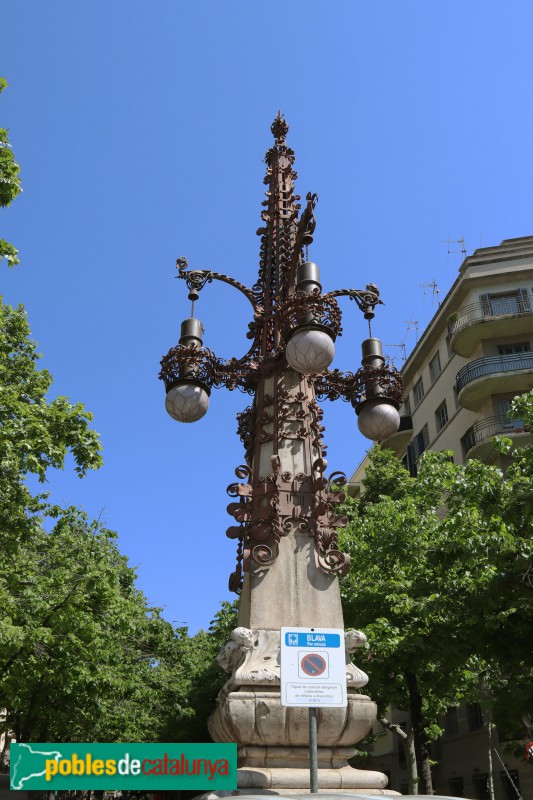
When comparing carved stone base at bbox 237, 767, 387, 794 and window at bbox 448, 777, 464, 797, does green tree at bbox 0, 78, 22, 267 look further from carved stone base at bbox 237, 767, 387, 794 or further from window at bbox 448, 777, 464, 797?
window at bbox 448, 777, 464, 797

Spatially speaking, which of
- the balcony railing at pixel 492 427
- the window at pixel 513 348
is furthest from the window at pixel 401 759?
the window at pixel 513 348

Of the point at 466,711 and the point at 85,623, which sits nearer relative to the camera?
the point at 85,623

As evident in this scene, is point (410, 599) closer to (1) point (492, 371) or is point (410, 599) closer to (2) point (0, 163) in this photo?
(2) point (0, 163)

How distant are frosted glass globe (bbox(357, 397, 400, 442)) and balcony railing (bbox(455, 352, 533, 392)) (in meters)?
24.2

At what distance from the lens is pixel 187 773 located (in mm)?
4793

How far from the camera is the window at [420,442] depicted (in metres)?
39.3

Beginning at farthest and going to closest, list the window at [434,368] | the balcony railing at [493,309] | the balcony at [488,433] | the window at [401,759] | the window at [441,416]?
1. the window at [401,759]
2. the window at [434,368]
3. the window at [441,416]
4. the balcony railing at [493,309]
5. the balcony at [488,433]

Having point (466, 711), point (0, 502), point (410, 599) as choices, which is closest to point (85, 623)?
point (0, 502)

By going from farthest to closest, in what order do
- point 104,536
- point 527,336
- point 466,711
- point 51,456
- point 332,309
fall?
point 527,336, point 466,711, point 104,536, point 51,456, point 332,309

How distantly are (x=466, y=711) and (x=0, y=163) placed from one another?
29.2m

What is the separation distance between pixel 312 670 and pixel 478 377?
2852 centimetres

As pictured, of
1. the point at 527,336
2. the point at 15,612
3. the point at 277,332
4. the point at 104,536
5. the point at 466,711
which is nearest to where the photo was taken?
the point at 277,332

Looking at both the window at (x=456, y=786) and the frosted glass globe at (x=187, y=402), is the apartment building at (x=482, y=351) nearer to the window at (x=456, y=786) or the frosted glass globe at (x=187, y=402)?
the window at (x=456, y=786)

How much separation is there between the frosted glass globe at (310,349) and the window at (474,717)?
89.6 ft
